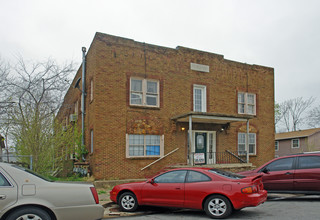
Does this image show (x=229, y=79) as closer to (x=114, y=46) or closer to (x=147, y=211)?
(x=114, y=46)

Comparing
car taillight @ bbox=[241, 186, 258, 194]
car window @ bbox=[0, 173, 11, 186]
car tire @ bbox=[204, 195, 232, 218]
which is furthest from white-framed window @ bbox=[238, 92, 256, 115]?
car window @ bbox=[0, 173, 11, 186]

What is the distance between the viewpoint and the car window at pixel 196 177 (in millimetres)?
8016

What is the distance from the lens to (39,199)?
536 centimetres

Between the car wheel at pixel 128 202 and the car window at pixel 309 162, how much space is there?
5.30m

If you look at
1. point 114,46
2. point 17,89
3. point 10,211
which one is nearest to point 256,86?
point 114,46

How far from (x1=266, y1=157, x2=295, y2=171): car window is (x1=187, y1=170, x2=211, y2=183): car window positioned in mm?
3575

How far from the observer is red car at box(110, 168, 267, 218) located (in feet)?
24.6

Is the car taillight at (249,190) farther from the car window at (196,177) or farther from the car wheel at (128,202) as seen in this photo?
the car wheel at (128,202)

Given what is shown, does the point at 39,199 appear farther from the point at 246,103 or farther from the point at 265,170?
the point at 246,103

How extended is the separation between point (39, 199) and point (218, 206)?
4.18m

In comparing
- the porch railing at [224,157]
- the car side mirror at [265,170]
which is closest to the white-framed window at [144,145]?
the porch railing at [224,157]

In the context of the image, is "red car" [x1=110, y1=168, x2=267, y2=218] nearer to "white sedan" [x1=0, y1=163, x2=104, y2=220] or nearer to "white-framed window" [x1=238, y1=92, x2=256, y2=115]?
"white sedan" [x1=0, y1=163, x2=104, y2=220]

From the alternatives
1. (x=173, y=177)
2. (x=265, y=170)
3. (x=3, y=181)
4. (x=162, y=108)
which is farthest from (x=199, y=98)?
(x=3, y=181)

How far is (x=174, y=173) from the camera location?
8414 mm
